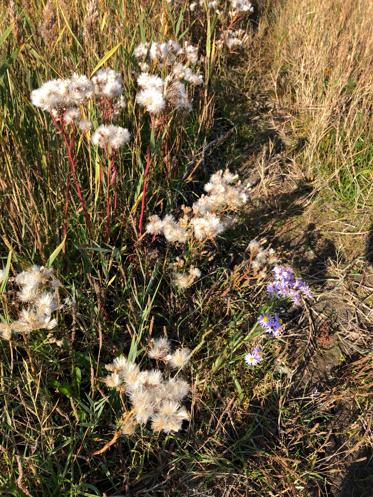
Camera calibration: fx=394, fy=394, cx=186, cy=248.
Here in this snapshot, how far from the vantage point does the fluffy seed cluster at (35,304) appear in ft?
3.39

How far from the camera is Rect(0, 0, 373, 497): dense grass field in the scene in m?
1.25

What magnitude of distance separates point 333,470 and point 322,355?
1.65ft

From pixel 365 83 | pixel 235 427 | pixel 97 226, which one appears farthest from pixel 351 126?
pixel 235 427

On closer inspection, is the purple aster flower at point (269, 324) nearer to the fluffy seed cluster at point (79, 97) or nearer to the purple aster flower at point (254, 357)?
the purple aster flower at point (254, 357)

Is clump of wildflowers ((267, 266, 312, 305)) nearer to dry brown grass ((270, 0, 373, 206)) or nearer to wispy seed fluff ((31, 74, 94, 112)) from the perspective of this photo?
dry brown grass ((270, 0, 373, 206))

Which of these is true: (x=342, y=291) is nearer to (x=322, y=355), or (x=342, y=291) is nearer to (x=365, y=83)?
(x=322, y=355)

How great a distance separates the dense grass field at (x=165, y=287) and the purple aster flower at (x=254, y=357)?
15mm

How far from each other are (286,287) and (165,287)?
0.55 m

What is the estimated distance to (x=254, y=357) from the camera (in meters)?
1.61

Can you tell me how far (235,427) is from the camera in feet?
5.00

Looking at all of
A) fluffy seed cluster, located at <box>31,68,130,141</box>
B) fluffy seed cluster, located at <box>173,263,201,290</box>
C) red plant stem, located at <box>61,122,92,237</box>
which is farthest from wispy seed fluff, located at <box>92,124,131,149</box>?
fluffy seed cluster, located at <box>173,263,201,290</box>

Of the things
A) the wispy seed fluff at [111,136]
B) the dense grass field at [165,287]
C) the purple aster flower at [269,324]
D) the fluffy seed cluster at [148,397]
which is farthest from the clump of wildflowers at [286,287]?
the wispy seed fluff at [111,136]

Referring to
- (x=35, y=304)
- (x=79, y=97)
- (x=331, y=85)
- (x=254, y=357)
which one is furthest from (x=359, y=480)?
(x=331, y=85)

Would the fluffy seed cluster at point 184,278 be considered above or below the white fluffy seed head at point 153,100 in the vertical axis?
below
